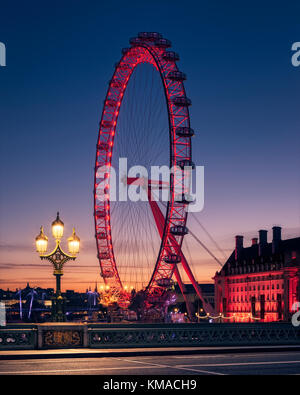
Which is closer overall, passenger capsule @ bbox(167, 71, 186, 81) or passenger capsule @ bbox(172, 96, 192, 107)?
passenger capsule @ bbox(167, 71, 186, 81)

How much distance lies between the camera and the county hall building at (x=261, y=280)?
448ft

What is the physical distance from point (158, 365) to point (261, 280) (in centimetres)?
13168

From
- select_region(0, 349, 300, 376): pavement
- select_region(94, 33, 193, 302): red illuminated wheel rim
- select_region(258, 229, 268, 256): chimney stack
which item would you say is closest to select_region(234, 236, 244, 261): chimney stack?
select_region(258, 229, 268, 256): chimney stack

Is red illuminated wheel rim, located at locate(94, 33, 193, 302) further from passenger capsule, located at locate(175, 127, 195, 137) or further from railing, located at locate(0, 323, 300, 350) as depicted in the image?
railing, located at locate(0, 323, 300, 350)

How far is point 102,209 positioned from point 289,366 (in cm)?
5984

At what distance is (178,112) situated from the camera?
69.9 metres

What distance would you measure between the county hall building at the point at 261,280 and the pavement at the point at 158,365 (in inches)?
3955

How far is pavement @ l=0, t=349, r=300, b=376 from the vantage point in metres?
22.0

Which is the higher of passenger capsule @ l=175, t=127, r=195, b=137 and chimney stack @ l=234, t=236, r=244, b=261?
passenger capsule @ l=175, t=127, r=195, b=137

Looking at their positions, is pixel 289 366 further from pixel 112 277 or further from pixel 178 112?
pixel 112 277

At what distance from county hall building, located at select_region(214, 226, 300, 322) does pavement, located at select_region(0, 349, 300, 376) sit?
100466 millimetres

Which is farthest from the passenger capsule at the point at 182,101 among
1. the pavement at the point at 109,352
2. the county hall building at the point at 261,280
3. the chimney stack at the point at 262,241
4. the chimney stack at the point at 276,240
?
the chimney stack at the point at 262,241

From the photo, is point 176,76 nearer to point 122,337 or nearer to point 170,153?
point 170,153

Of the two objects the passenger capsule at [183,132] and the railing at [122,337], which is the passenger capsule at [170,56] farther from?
the railing at [122,337]
